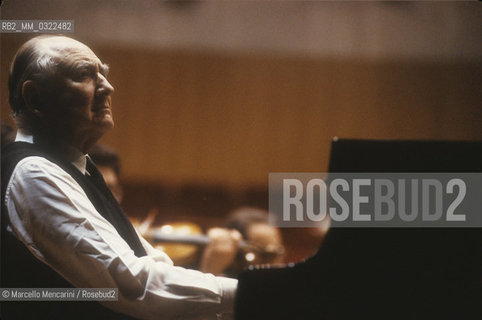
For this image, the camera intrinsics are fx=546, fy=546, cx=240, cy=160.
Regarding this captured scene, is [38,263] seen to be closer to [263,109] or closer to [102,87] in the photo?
[102,87]

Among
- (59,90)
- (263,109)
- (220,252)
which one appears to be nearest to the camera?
(59,90)

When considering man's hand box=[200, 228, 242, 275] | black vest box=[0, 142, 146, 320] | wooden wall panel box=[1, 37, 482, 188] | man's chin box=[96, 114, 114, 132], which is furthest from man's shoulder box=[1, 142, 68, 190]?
wooden wall panel box=[1, 37, 482, 188]

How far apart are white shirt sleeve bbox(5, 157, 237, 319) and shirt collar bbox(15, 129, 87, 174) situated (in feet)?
0.27

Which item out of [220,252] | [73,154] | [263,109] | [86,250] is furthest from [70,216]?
[263,109]

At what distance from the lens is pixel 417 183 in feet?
3.30

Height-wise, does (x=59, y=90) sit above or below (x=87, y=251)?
above

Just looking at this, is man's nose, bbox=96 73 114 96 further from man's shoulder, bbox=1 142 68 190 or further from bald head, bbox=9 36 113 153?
man's shoulder, bbox=1 142 68 190

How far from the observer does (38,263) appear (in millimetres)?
1048

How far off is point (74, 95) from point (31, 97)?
0.09 metres

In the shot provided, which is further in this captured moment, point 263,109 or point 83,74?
point 263,109

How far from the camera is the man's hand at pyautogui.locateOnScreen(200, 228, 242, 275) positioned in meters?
2.53

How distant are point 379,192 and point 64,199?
57 centimetres

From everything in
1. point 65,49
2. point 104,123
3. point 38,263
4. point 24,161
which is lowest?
point 38,263

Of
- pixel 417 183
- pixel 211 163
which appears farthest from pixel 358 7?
pixel 417 183
